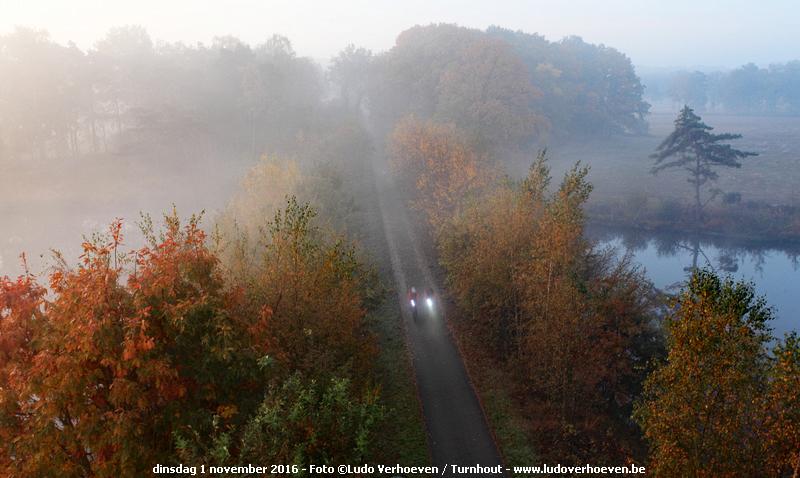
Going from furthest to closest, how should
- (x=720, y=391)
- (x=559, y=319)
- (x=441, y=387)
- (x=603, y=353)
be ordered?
(x=441, y=387), (x=603, y=353), (x=559, y=319), (x=720, y=391)

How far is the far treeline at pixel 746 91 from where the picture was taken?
545 feet

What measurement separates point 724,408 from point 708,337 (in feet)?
5.88

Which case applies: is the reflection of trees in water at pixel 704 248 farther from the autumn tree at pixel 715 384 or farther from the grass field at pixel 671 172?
the autumn tree at pixel 715 384

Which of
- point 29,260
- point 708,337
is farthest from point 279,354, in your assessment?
point 29,260

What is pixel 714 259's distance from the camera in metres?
49.7

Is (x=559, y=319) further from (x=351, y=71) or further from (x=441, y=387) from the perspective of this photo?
(x=351, y=71)

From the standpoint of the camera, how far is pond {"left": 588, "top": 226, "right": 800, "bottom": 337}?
42.2 metres

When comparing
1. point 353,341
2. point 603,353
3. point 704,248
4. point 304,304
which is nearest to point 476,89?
point 704,248

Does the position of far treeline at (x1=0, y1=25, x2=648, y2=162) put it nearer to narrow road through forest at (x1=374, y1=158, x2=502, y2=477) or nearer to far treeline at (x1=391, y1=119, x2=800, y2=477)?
narrow road through forest at (x1=374, y1=158, x2=502, y2=477)

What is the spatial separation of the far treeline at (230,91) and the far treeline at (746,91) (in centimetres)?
11306

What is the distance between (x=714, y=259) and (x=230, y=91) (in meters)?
63.9

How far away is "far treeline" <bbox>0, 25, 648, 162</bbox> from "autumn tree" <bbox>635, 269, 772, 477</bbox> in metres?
48.5

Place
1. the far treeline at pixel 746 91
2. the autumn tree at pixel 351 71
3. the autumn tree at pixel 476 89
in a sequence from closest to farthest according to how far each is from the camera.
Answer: the autumn tree at pixel 476 89
the autumn tree at pixel 351 71
the far treeline at pixel 746 91

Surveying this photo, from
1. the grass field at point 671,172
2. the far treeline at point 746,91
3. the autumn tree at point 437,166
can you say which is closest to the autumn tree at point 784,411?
the autumn tree at point 437,166
